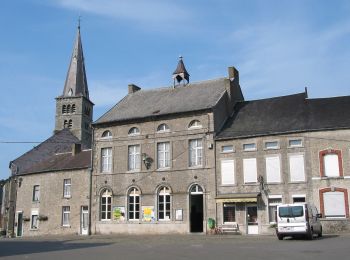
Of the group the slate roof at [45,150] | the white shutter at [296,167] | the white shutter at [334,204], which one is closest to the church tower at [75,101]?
the slate roof at [45,150]

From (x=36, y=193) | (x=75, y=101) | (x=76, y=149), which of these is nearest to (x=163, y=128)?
(x=76, y=149)

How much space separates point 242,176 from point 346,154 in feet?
22.4

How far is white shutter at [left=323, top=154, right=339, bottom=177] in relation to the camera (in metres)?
27.9

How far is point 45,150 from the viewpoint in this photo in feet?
173

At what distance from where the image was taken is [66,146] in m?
54.0

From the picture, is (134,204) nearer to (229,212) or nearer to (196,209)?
(196,209)

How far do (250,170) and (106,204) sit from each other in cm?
1182

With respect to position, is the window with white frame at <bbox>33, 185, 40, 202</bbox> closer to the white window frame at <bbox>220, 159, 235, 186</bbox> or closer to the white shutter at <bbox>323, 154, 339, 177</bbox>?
the white window frame at <bbox>220, 159, 235, 186</bbox>

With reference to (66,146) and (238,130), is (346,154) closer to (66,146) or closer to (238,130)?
(238,130)

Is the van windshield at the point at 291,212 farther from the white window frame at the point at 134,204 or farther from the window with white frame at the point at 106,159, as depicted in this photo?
the window with white frame at the point at 106,159

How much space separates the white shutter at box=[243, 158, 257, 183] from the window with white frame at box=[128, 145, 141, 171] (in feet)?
27.6

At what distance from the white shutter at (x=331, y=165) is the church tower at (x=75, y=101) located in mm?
52328

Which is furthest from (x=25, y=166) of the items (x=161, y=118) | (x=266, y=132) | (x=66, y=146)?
(x=266, y=132)

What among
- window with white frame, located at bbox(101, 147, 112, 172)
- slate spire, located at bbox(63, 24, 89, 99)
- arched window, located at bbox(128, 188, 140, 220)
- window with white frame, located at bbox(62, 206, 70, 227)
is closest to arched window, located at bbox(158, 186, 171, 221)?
arched window, located at bbox(128, 188, 140, 220)
